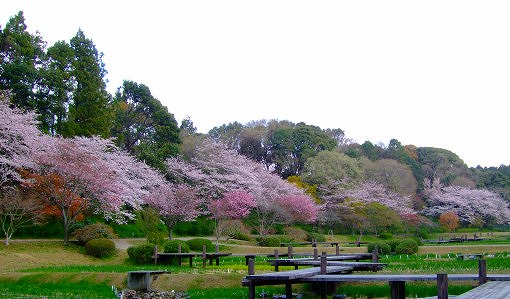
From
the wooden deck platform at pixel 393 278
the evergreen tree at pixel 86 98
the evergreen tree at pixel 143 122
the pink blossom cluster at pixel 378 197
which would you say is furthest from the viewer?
the pink blossom cluster at pixel 378 197

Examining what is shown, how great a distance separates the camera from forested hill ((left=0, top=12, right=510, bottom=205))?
35781mm

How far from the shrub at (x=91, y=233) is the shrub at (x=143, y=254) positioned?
551 cm

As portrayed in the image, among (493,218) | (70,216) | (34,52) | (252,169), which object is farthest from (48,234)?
(493,218)

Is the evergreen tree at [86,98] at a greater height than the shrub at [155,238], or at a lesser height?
greater

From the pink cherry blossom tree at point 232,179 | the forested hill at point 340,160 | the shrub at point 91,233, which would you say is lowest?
the shrub at point 91,233

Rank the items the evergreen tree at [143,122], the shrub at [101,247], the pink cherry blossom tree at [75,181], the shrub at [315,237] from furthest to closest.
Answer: the evergreen tree at [143,122]
the shrub at [315,237]
the pink cherry blossom tree at [75,181]
the shrub at [101,247]

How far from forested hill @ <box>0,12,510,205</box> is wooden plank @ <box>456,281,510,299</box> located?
101ft

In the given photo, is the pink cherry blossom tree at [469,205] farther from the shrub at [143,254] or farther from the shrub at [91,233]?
the shrub at [143,254]

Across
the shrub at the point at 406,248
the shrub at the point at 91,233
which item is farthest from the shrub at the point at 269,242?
the shrub at the point at 91,233

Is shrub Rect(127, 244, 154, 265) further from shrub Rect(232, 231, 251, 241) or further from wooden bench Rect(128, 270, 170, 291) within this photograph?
shrub Rect(232, 231, 251, 241)

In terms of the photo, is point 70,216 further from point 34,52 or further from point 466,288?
point 466,288

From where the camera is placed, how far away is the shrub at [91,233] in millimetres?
28203

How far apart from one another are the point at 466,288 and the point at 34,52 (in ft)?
110

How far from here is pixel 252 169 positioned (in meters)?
47.0
